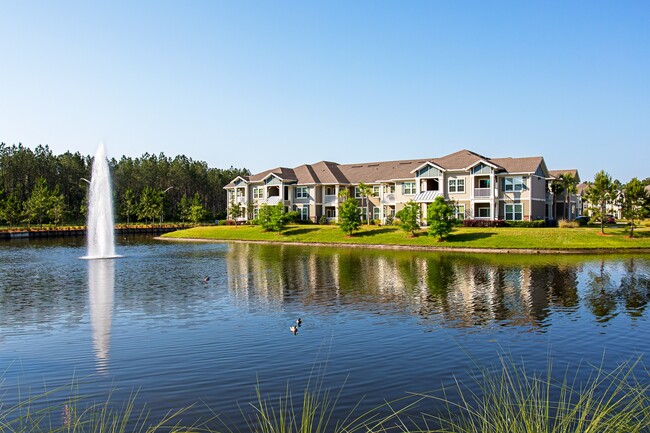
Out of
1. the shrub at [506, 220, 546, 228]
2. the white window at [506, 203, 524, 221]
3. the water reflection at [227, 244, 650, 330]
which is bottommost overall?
the water reflection at [227, 244, 650, 330]

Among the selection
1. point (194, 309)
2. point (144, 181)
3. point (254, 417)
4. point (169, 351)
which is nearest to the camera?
point (254, 417)

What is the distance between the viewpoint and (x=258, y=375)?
1387 cm

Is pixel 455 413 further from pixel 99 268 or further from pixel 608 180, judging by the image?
pixel 608 180

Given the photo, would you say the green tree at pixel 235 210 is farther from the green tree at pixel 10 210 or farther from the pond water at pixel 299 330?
the pond water at pixel 299 330

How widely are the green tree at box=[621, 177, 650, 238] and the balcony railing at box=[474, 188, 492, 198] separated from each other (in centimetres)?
1549

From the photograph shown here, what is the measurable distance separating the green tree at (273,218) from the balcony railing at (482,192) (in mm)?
25211

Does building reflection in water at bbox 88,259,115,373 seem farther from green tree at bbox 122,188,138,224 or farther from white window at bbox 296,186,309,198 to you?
green tree at bbox 122,188,138,224

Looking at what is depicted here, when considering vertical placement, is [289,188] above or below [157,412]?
above

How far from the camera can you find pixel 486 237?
56406mm

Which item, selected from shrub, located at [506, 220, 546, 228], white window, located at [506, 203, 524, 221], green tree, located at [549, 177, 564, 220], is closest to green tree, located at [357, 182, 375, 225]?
white window, located at [506, 203, 524, 221]

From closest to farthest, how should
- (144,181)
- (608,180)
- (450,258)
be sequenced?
(450,258) < (608,180) < (144,181)

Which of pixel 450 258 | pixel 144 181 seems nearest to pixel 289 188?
pixel 450 258

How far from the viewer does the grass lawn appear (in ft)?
169

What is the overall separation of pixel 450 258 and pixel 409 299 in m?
21.0
